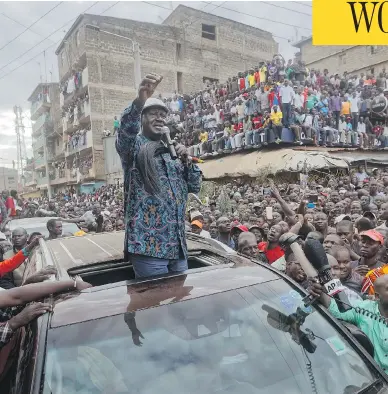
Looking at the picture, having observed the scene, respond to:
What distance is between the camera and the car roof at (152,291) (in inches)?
70.4

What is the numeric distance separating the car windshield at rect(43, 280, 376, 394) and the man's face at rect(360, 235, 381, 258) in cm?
189

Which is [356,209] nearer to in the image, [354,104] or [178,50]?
[354,104]

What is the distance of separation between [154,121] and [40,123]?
41.2 meters

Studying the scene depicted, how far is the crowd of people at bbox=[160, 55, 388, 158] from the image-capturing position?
13.9 metres

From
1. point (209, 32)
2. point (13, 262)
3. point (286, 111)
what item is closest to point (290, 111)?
point (286, 111)

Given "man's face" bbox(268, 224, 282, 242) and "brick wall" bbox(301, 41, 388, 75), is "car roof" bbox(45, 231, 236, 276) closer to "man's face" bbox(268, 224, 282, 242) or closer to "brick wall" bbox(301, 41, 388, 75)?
"man's face" bbox(268, 224, 282, 242)

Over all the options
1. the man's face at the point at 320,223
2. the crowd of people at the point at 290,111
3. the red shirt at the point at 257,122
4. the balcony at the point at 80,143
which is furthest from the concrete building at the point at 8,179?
the man's face at the point at 320,223

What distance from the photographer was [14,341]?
202 centimetres

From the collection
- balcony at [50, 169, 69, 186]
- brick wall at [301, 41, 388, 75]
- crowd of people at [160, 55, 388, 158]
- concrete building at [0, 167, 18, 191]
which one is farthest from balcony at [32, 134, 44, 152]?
crowd of people at [160, 55, 388, 158]

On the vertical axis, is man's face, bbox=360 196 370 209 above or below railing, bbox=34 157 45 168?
below

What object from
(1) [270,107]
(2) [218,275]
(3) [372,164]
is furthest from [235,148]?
(2) [218,275]

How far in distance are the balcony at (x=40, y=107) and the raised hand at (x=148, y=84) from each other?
39.8 meters

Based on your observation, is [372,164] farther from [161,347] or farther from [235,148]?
[161,347]

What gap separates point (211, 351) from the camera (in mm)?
1826
